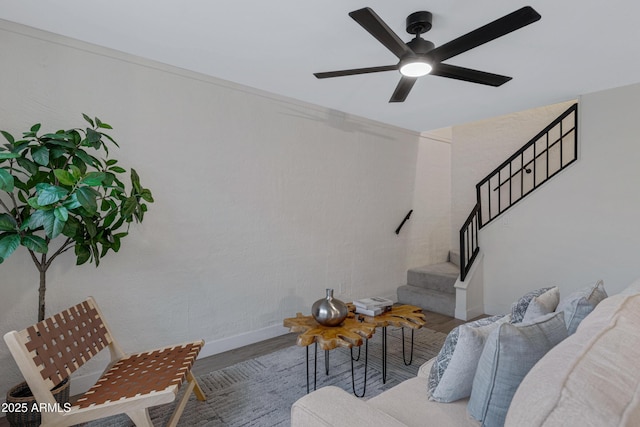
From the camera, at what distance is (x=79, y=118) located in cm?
244

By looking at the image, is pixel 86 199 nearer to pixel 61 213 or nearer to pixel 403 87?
pixel 61 213

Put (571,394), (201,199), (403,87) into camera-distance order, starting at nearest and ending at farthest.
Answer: (571,394)
(403,87)
(201,199)

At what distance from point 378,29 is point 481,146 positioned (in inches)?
158

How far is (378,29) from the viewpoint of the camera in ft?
5.77

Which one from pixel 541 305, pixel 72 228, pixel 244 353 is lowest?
pixel 244 353

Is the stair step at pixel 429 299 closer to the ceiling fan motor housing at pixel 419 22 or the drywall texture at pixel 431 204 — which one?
the drywall texture at pixel 431 204

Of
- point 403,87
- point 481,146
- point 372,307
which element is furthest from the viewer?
point 481,146

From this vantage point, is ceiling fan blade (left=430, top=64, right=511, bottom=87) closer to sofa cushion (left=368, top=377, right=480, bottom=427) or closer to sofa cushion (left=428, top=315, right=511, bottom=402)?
sofa cushion (left=428, top=315, right=511, bottom=402)

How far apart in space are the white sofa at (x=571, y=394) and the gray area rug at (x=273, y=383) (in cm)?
108

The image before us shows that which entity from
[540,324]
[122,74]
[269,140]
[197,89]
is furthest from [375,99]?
[540,324]

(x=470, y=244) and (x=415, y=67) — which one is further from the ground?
(x=415, y=67)

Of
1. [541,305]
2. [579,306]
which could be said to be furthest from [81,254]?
[579,306]

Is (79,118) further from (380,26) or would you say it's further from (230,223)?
(380,26)

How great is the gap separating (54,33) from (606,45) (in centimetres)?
381
